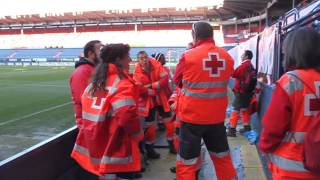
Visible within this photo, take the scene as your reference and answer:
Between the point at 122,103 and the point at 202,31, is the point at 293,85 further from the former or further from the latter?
the point at 202,31

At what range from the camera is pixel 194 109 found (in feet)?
14.1

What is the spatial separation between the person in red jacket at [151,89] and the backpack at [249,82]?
223 centimetres

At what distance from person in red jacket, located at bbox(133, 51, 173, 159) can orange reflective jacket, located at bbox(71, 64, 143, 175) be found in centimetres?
265

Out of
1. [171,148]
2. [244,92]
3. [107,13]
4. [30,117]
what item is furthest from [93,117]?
[107,13]

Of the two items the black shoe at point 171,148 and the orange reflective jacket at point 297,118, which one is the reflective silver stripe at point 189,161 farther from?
the black shoe at point 171,148

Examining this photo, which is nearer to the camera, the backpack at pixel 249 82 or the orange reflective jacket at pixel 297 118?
the orange reflective jacket at pixel 297 118

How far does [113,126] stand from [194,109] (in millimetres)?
1006

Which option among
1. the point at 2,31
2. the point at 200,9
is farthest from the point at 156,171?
the point at 2,31

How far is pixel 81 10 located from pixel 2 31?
15.2m

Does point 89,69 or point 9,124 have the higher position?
point 89,69

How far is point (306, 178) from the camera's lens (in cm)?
261

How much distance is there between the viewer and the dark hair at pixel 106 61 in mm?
3648

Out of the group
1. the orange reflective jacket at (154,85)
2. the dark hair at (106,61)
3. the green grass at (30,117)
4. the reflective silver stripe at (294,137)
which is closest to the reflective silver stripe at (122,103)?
the dark hair at (106,61)

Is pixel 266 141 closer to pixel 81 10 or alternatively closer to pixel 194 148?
pixel 194 148
